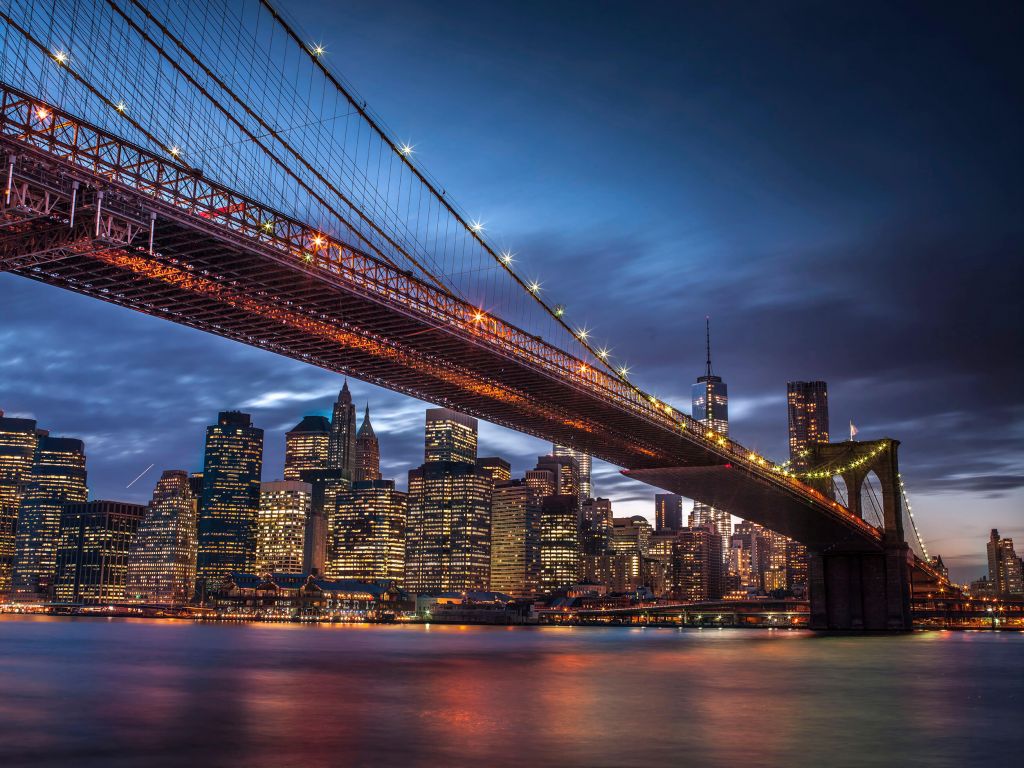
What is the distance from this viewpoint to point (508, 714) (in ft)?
73.0

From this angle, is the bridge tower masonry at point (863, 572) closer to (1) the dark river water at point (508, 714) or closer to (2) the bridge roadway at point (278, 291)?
(2) the bridge roadway at point (278, 291)

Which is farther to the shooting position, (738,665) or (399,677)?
(738,665)

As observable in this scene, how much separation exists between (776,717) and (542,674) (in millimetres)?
14273

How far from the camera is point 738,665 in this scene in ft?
140

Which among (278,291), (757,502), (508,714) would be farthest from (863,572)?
(508,714)

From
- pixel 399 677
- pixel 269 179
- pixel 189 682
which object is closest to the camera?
pixel 189 682

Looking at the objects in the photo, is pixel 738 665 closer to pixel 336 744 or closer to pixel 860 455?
pixel 336 744

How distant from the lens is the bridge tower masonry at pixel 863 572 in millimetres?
85125

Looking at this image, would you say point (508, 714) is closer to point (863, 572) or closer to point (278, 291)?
point (278, 291)

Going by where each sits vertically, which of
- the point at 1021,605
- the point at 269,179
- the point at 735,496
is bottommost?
the point at 1021,605

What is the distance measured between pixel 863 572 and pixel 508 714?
237ft

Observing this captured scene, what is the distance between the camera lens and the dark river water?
1662 cm

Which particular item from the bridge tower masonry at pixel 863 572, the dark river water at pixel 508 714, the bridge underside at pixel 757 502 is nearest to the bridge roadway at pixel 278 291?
the bridge underside at pixel 757 502

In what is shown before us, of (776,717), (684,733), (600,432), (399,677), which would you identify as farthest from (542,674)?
(600,432)
